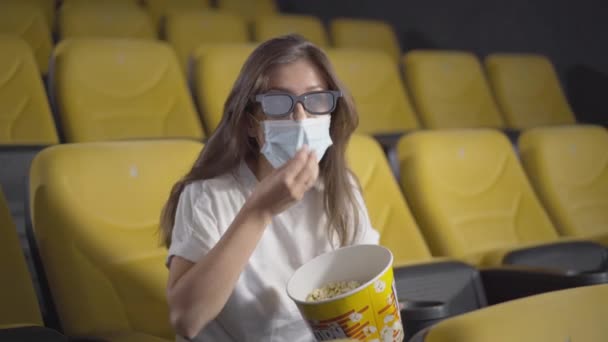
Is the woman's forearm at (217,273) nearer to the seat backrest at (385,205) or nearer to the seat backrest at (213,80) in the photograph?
the seat backrest at (385,205)

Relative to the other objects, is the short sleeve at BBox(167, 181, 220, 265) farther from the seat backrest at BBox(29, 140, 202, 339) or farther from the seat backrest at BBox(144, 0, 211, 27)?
the seat backrest at BBox(144, 0, 211, 27)

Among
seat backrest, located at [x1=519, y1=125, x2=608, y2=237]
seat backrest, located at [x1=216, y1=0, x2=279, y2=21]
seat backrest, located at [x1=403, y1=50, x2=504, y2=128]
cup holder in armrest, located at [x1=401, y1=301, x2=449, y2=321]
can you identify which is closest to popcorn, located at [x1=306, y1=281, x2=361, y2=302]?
cup holder in armrest, located at [x1=401, y1=301, x2=449, y2=321]

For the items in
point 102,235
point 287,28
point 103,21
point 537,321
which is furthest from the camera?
point 287,28

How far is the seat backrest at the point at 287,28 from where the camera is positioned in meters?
1.74

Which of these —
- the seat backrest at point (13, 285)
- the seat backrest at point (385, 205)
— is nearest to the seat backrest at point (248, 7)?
the seat backrest at point (385, 205)

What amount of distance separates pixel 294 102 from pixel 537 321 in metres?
0.28

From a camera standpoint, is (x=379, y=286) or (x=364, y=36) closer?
(x=379, y=286)

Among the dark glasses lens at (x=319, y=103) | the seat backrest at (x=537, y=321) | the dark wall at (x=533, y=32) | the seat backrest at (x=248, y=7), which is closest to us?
the seat backrest at (x=537, y=321)

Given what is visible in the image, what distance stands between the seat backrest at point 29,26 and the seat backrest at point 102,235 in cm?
79

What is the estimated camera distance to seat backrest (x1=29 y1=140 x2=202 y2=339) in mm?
704

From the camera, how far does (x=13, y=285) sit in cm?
66

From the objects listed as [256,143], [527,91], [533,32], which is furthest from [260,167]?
[533,32]

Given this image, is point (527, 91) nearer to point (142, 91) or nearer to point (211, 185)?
point (142, 91)

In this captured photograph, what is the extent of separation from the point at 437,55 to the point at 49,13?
0.97 metres
